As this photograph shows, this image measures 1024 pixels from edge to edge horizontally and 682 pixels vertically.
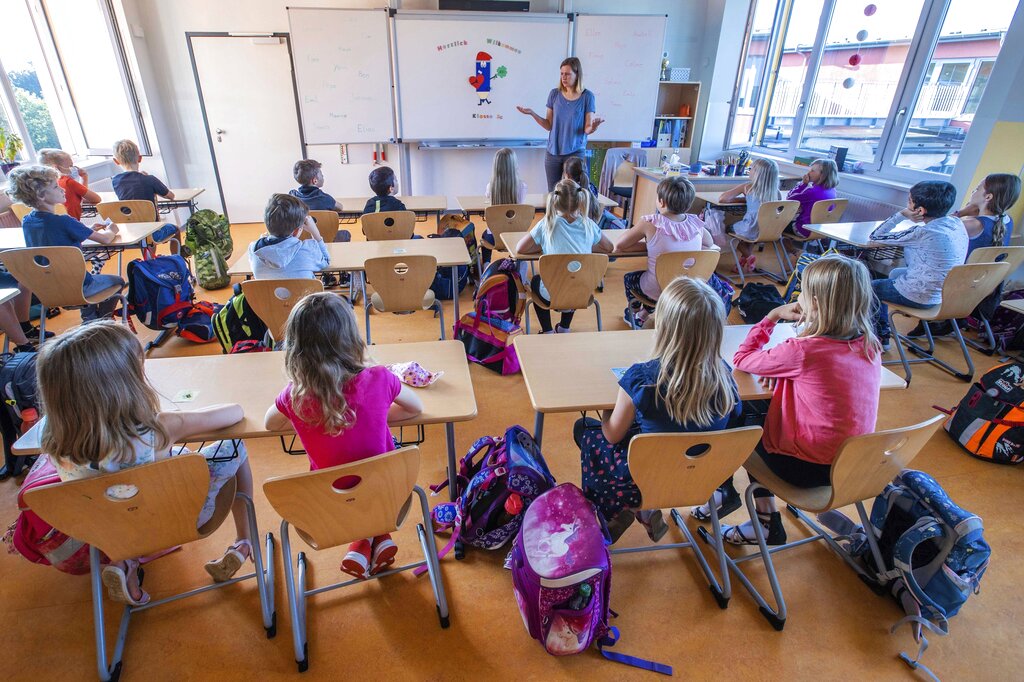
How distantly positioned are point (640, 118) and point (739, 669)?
6139 mm

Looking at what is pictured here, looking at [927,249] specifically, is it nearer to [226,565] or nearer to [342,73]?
[226,565]

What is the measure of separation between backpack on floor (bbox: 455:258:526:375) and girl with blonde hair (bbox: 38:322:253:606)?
1783 mm

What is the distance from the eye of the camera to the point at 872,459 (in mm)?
1465

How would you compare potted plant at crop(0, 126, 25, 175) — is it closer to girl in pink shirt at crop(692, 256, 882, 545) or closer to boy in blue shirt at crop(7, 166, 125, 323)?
boy in blue shirt at crop(7, 166, 125, 323)

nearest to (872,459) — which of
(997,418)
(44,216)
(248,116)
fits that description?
(997,418)

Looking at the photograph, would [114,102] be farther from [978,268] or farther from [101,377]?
[978,268]

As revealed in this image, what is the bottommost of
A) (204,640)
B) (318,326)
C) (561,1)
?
(204,640)

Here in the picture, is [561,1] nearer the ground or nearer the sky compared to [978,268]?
nearer the sky

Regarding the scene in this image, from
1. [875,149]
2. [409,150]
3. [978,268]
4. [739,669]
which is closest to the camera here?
[739,669]

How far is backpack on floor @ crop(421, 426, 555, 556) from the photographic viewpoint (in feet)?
6.00

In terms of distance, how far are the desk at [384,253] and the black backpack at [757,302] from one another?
78.8 inches

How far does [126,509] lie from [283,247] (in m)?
1.66

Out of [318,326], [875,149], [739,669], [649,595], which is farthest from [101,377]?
[875,149]

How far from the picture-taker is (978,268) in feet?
9.14
